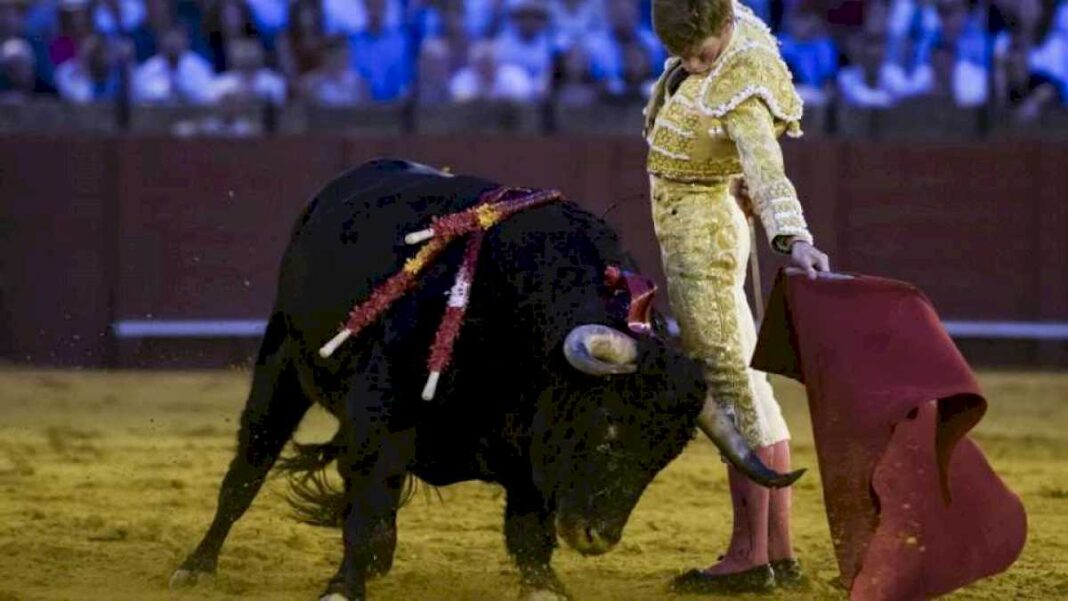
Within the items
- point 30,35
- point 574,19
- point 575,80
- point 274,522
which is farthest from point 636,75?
point 274,522

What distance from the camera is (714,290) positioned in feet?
14.7

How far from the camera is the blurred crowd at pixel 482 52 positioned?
9.95 meters

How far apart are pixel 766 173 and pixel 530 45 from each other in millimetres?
5875

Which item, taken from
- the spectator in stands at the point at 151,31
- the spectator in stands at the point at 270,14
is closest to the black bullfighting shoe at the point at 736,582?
the spectator in stands at the point at 270,14

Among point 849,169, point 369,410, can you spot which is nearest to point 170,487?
point 369,410

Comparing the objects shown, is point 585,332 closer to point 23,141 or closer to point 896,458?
point 896,458

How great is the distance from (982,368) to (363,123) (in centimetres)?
307

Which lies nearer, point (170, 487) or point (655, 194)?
point (655, 194)

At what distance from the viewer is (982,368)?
1013cm

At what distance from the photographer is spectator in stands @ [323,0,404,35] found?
32.8 feet

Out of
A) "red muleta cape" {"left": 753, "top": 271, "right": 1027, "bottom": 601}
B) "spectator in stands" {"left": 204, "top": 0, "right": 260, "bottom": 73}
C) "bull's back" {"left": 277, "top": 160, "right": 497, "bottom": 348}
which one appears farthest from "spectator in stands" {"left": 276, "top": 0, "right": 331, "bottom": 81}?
"red muleta cape" {"left": 753, "top": 271, "right": 1027, "bottom": 601}

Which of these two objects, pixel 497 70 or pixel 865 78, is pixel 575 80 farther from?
pixel 865 78

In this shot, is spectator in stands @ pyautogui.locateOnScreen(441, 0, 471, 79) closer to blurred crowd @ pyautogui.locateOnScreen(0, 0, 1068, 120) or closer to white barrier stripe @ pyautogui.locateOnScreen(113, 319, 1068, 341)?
blurred crowd @ pyautogui.locateOnScreen(0, 0, 1068, 120)

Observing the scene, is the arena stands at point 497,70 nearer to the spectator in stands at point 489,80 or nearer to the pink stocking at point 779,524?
the spectator in stands at point 489,80
